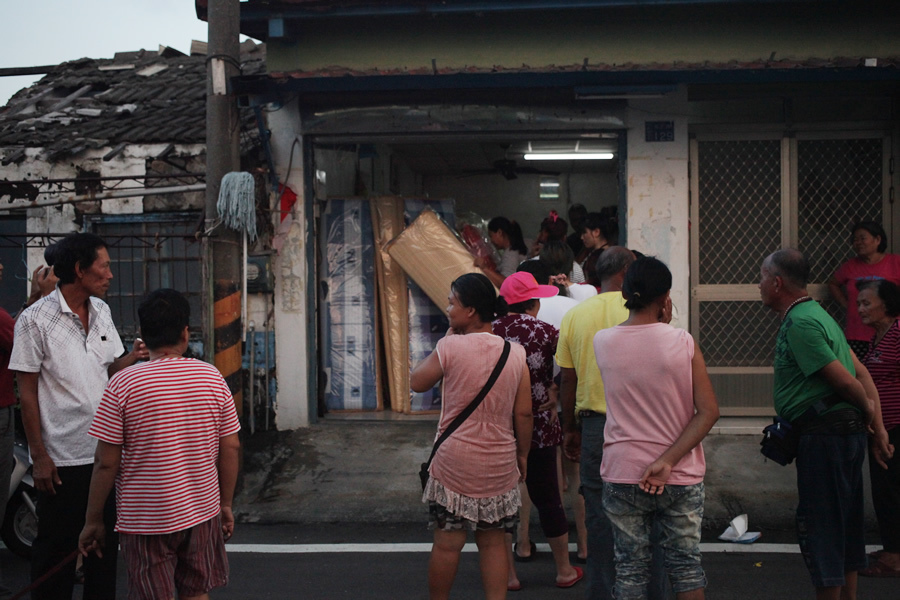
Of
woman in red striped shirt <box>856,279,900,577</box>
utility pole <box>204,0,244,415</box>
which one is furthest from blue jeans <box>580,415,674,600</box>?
utility pole <box>204,0,244,415</box>

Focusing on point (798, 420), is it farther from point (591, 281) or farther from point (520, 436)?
point (591, 281)

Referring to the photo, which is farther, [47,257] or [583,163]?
[583,163]

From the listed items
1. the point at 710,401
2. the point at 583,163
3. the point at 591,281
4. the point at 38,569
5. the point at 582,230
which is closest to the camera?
the point at 710,401

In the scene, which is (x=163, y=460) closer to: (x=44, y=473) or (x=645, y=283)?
(x=44, y=473)

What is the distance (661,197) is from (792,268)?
12.9 feet

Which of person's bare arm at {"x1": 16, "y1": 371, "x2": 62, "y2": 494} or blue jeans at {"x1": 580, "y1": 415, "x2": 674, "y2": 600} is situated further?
blue jeans at {"x1": 580, "y1": 415, "x2": 674, "y2": 600}

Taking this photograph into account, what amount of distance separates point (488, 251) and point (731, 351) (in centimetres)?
269

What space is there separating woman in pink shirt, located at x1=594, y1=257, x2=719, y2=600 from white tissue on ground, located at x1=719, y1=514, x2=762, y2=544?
252cm

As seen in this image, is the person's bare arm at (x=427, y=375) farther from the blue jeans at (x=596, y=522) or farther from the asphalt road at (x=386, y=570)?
the asphalt road at (x=386, y=570)

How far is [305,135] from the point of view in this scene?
7812 millimetres

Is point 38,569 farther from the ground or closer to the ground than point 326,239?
closer to the ground

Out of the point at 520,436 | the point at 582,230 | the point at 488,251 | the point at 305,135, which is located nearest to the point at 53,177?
the point at 305,135

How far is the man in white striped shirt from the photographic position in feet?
10.1

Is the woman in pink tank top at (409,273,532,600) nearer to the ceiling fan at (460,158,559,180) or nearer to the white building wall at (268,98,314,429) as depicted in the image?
the white building wall at (268,98,314,429)
